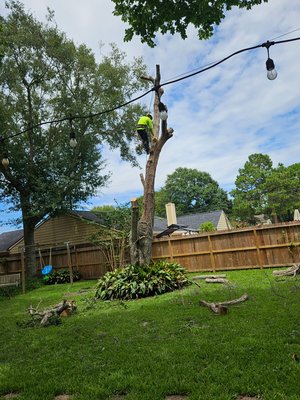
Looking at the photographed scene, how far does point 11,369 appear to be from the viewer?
3.67 meters

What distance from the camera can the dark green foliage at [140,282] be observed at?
8102mm

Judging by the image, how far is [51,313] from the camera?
637 centimetres

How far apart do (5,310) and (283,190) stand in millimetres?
32367

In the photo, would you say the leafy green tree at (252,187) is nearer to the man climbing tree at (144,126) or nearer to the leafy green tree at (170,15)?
the man climbing tree at (144,126)

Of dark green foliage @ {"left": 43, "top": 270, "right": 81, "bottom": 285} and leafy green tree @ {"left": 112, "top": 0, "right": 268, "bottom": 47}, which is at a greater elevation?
leafy green tree @ {"left": 112, "top": 0, "right": 268, "bottom": 47}

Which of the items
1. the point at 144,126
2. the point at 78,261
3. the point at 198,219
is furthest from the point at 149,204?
the point at 198,219

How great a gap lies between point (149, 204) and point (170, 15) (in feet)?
20.2

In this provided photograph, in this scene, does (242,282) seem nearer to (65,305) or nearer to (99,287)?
(99,287)

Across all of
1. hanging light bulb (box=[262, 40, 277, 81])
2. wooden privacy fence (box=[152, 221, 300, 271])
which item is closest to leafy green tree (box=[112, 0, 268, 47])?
hanging light bulb (box=[262, 40, 277, 81])

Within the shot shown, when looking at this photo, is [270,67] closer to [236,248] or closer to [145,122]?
[145,122]

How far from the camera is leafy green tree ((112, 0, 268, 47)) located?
3963 millimetres

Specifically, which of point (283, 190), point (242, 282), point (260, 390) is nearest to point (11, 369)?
point (260, 390)

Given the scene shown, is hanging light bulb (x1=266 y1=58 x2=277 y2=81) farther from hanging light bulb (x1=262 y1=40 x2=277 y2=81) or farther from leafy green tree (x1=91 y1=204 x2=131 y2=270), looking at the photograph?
leafy green tree (x1=91 y1=204 x2=131 y2=270)

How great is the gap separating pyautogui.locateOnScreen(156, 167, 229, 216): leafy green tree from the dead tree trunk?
4108 centimetres
